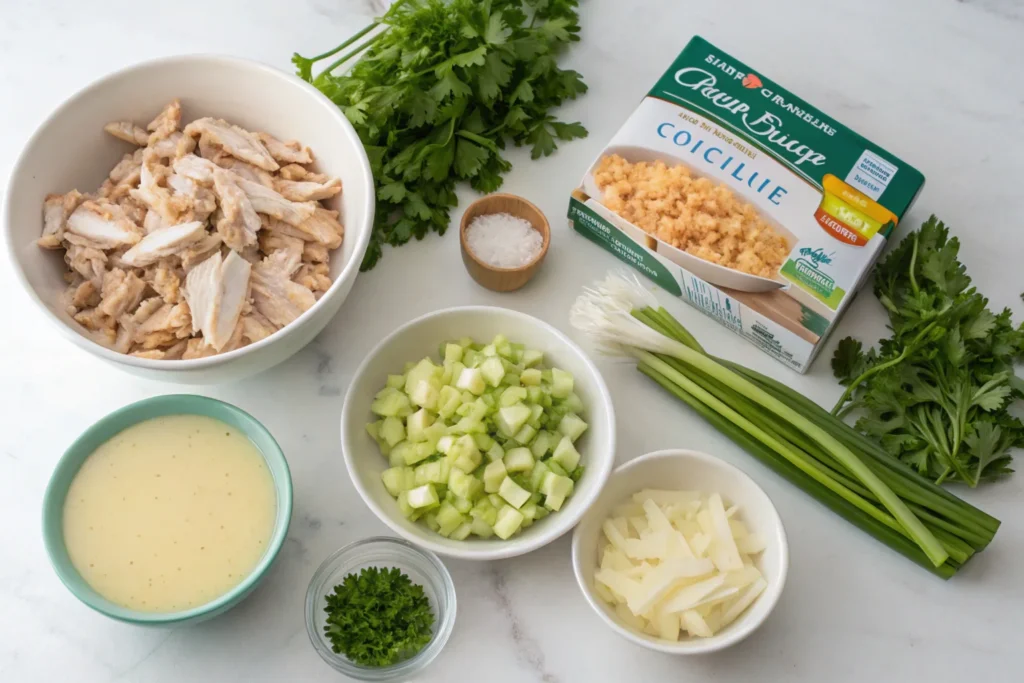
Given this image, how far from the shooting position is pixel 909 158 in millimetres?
2203

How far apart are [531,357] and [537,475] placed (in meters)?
0.24

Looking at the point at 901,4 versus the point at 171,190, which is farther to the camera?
the point at 901,4

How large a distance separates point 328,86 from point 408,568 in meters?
1.02

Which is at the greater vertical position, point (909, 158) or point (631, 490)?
point (909, 158)

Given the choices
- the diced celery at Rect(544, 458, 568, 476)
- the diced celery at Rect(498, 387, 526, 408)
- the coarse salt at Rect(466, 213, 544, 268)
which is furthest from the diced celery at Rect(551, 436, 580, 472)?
the coarse salt at Rect(466, 213, 544, 268)

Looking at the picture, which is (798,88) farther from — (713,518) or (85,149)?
(85,149)

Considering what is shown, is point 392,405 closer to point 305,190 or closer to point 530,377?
point 530,377

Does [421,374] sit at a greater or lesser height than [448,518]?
greater

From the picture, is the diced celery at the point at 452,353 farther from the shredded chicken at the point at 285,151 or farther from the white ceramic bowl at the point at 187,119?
the shredded chicken at the point at 285,151

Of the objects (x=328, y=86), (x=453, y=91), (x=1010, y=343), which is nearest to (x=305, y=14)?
(x=328, y=86)

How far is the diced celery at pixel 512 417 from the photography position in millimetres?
1674

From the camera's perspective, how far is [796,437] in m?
1.79

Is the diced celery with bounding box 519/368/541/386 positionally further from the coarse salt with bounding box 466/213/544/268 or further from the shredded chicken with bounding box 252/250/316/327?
the shredded chicken with bounding box 252/250/316/327

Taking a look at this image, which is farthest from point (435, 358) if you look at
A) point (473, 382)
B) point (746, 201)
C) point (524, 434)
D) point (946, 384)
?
point (946, 384)
